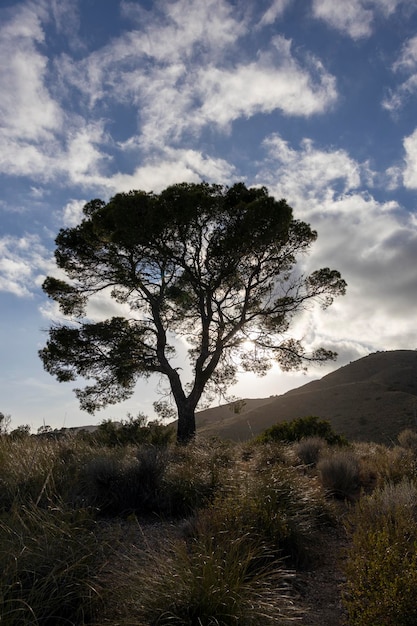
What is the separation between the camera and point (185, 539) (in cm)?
638

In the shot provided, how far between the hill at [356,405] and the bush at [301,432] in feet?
6.10

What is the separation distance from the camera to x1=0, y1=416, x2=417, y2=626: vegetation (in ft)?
13.6

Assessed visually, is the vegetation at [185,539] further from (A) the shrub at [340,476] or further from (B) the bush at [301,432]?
(B) the bush at [301,432]

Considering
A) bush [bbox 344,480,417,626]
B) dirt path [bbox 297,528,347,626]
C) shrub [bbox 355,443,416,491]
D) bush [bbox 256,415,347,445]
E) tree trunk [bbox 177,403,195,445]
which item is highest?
tree trunk [bbox 177,403,195,445]

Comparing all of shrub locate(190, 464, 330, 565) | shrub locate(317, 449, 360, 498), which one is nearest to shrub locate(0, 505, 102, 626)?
shrub locate(190, 464, 330, 565)

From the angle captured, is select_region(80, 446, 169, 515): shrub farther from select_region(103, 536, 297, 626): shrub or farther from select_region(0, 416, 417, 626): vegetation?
select_region(103, 536, 297, 626): shrub

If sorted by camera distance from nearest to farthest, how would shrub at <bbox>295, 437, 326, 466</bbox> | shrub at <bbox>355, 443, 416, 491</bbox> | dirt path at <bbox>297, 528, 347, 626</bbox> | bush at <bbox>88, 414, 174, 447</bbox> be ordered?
dirt path at <bbox>297, 528, 347, 626</bbox>, shrub at <bbox>355, 443, 416, 491</bbox>, shrub at <bbox>295, 437, 326, 466</bbox>, bush at <bbox>88, 414, 174, 447</bbox>

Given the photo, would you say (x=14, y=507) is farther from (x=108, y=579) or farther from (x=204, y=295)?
(x=204, y=295)

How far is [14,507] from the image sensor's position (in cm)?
577

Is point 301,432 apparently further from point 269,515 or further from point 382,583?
point 382,583

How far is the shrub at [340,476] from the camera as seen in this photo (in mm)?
10359

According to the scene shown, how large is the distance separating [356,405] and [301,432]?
3906 centimetres

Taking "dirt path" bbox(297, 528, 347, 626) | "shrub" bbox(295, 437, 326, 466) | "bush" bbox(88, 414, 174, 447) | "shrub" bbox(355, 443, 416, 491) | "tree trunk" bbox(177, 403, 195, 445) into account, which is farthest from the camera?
"tree trunk" bbox(177, 403, 195, 445)

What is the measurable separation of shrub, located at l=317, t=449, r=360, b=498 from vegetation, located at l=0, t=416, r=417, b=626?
3cm
